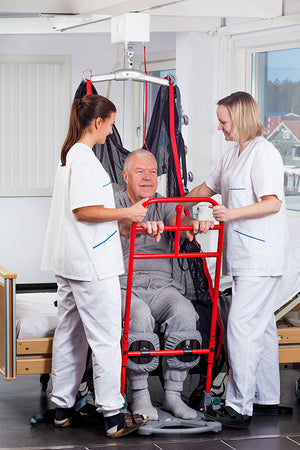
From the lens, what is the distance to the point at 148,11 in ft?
14.0

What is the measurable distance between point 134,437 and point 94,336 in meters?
0.48

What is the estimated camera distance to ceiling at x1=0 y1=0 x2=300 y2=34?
4160mm

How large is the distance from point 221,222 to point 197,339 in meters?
0.54

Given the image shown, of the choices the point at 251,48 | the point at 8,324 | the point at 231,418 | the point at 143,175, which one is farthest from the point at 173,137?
the point at 251,48

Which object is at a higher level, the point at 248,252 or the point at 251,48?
the point at 251,48

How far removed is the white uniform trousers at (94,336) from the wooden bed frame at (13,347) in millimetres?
74

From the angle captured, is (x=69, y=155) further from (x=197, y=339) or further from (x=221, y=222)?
(x=197, y=339)

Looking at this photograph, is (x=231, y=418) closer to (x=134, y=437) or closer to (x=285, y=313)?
(x=134, y=437)

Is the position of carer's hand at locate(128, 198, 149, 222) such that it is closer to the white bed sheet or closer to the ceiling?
the white bed sheet

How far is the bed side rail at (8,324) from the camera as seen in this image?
3.59m

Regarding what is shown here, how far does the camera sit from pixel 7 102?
24.5ft

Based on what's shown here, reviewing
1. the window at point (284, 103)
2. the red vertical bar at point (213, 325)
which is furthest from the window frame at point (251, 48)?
the red vertical bar at point (213, 325)

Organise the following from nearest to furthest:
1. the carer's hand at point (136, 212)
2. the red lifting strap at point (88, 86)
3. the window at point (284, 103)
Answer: the carer's hand at point (136, 212), the red lifting strap at point (88, 86), the window at point (284, 103)

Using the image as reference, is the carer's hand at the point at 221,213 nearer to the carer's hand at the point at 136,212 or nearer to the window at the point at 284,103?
the carer's hand at the point at 136,212
